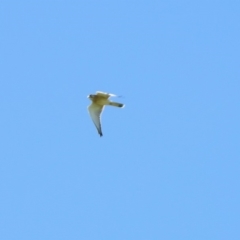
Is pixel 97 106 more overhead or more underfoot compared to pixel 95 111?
more overhead

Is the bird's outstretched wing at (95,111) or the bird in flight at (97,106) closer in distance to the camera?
the bird in flight at (97,106)

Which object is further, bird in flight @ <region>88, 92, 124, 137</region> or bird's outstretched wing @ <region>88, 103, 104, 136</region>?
bird's outstretched wing @ <region>88, 103, 104, 136</region>

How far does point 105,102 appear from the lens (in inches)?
593

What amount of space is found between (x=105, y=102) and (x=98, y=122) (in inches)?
33.2

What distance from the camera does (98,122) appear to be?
610 inches
